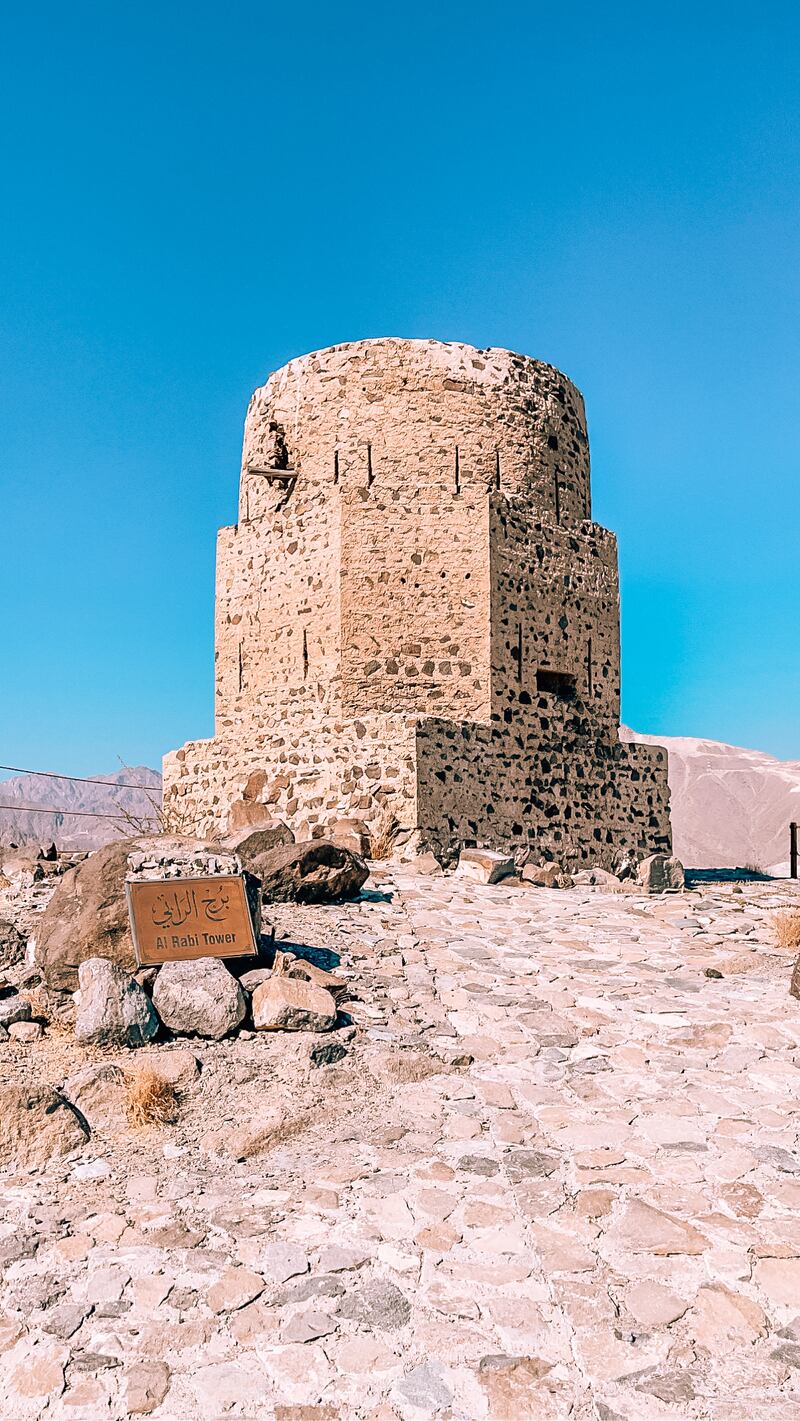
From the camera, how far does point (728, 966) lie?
8.25 meters

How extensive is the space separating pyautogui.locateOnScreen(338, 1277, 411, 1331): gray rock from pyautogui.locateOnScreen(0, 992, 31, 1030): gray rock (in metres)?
3.19

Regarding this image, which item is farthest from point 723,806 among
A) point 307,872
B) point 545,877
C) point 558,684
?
point 307,872

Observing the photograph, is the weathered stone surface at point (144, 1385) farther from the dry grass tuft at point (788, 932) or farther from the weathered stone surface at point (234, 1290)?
the dry grass tuft at point (788, 932)

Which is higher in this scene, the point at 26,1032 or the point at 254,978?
the point at 254,978

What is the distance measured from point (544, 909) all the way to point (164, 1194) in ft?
19.2

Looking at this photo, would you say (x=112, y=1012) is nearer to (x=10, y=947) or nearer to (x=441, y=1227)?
(x=10, y=947)

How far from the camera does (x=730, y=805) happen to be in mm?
62812

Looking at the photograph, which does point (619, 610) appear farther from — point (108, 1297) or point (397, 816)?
point (108, 1297)

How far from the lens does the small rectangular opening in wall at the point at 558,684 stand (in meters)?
14.5

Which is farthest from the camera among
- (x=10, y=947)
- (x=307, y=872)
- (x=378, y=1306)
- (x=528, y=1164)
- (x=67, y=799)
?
(x=67, y=799)

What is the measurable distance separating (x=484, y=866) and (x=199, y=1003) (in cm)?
537

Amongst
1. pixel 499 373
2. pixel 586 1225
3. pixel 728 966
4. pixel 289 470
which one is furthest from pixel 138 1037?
pixel 499 373

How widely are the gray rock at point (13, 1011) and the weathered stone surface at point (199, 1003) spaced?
793 mm

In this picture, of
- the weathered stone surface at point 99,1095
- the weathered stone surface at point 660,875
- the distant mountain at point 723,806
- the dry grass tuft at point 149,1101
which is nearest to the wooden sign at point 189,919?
the weathered stone surface at point 99,1095
